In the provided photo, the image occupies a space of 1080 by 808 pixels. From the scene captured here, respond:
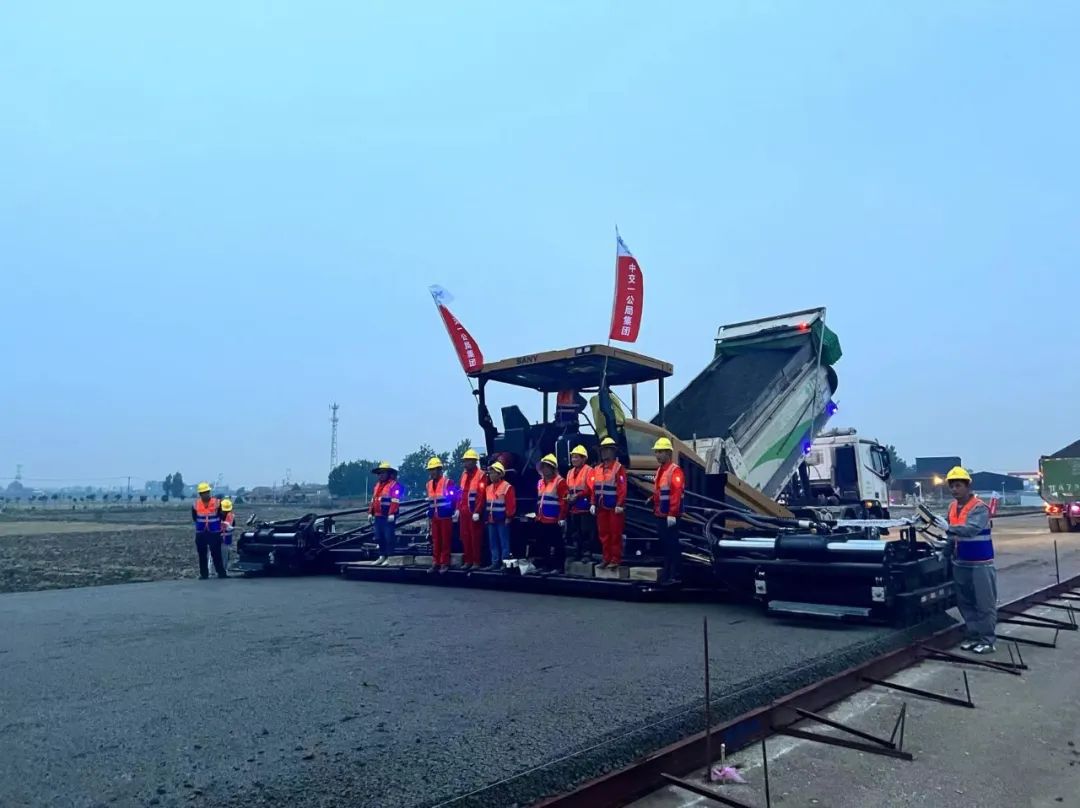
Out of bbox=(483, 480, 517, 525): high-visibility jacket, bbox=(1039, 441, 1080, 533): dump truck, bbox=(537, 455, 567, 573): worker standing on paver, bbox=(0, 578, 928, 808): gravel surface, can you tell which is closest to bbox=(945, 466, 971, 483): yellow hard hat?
bbox=(0, 578, 928, 808): gravel surface

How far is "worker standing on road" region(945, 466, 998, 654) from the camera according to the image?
5.84 m

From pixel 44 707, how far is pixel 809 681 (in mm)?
3847

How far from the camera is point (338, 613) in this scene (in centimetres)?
647

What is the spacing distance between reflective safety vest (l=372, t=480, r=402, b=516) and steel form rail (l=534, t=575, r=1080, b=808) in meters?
5.77

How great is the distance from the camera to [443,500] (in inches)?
340

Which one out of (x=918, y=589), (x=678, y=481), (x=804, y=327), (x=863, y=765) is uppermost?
(x=804, y=327)

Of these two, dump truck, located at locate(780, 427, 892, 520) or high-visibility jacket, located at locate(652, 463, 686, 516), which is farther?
dump truck, located at locate(780, 427, 892, 520)

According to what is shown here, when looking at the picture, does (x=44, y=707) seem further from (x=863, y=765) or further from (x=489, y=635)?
(x=863, y=765)

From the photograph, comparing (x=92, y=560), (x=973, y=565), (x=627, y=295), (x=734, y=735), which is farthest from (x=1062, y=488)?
(x=92, y=560)

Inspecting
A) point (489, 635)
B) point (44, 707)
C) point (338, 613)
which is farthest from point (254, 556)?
point (44, 707)

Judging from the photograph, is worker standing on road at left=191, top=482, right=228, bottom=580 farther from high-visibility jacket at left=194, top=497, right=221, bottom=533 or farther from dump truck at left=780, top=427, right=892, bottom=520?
dump truck at left=780, top=427, right=892, bottom=520

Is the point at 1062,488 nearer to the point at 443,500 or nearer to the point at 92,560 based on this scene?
the point at 443,500

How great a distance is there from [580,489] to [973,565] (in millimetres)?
3334

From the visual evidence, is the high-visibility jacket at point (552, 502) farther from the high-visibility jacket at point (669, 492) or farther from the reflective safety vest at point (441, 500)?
the reflective safety vest at point (441, 500)
